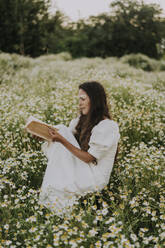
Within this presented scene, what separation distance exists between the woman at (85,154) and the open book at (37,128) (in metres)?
0.07

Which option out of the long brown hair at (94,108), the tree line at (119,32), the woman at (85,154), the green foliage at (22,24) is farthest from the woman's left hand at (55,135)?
the tree line at (119,32)

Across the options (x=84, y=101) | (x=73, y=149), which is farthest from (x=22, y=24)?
(x=73, y=149)

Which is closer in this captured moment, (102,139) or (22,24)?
(102,139)

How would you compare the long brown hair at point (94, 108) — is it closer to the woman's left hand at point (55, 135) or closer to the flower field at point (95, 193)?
the woman's left hand at point (55, 135)

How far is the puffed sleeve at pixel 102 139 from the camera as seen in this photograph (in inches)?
110

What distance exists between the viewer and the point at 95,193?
2963 mm

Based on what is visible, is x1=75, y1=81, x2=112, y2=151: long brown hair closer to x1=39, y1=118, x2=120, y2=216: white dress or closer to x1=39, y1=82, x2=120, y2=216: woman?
x1=39, y1=82, x2=120, y2=216: woman

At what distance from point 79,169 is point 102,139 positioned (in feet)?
1.34

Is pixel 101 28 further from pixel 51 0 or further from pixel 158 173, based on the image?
pixel 158 173

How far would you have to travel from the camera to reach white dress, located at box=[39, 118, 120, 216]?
2.74 m

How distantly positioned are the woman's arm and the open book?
6 centimetres

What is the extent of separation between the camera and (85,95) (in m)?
3.09

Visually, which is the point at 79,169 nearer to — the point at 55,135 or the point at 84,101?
the point at 55,135

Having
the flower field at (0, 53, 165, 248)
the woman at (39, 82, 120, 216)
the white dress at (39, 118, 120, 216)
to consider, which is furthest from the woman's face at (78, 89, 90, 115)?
the flower field at (0, 53, 165, 248)
